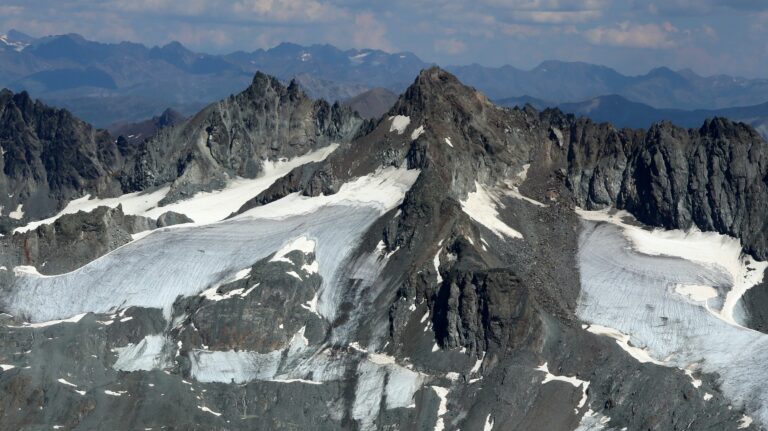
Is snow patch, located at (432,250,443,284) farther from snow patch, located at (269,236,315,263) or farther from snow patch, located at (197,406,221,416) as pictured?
snow patch, located at (197,406,221,416)

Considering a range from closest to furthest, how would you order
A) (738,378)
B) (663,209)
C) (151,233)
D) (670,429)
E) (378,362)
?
(670,429), (738,378), (378,362), (151,233), (663,209)

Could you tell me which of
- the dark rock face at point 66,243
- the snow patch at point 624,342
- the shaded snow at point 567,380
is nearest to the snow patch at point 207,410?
the shaded snow at point 567,380

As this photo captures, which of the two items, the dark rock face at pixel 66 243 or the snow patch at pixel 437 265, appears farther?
the dark rock face at pixel 66 243

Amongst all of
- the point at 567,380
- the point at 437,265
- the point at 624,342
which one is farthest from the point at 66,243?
the point at 624,342

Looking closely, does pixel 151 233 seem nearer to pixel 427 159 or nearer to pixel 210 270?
pixel 210 270

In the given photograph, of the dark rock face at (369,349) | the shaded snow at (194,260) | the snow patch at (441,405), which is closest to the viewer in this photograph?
the snow patch at (441,405)

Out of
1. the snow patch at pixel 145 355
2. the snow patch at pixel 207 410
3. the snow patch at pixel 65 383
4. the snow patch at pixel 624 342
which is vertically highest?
the snow patch at pixel 624 342

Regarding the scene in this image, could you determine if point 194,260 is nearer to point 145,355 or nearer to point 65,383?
point 145,355

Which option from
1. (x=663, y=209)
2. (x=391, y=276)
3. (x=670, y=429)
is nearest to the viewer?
(x=670, y=429)

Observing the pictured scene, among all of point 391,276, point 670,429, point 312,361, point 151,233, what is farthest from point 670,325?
point 151,233

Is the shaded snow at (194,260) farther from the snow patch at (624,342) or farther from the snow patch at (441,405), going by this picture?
the snow patch at (624,342)

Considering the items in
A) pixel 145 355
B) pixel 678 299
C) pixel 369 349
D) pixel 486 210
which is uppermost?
pixel 486 210
